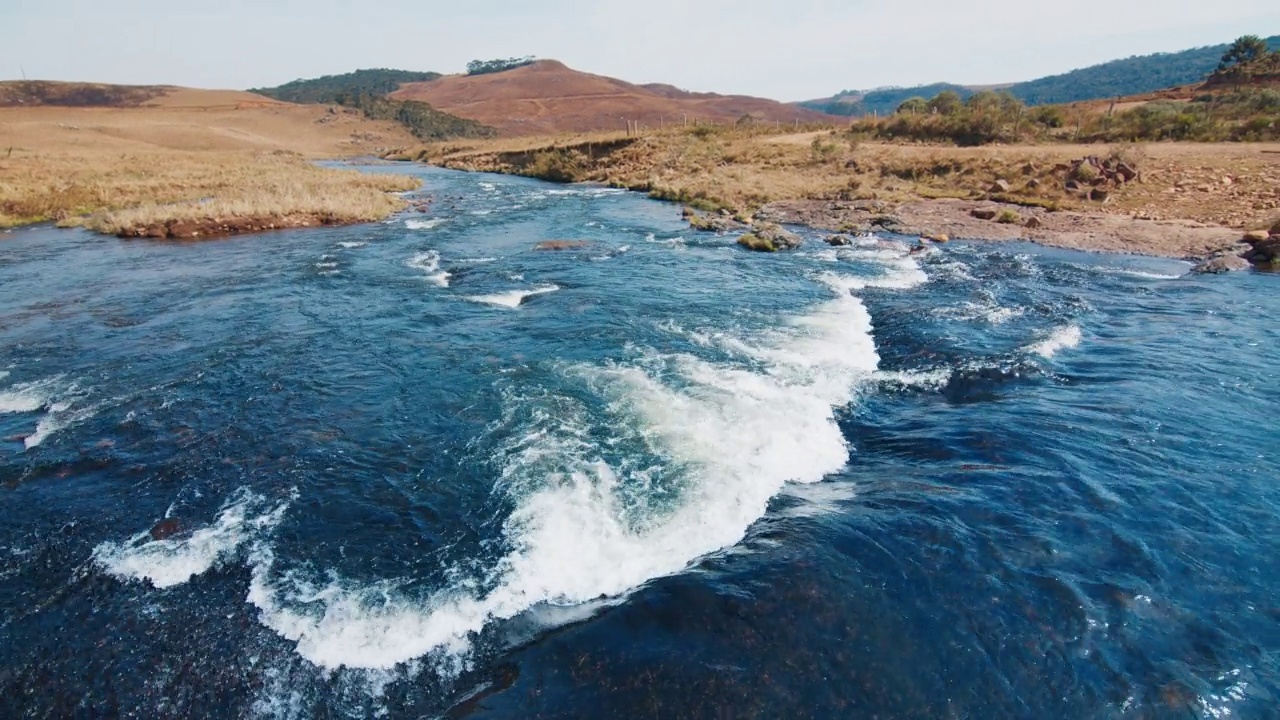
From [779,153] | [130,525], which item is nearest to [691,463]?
[130,525]

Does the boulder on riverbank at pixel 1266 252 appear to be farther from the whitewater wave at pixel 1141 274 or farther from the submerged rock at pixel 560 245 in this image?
the submerged rock at pixel 560 245

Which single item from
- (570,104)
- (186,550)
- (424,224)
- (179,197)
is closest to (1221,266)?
(186,550)

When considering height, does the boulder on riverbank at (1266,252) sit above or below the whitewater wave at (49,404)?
above

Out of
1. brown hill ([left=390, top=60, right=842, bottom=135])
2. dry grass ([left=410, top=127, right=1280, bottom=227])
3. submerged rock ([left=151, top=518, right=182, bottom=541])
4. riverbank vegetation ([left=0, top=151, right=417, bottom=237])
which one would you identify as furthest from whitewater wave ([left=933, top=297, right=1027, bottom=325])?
brown hill ([left=390, top=60, right=842, bottom=135])

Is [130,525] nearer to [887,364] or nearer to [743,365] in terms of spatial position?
[743,365]

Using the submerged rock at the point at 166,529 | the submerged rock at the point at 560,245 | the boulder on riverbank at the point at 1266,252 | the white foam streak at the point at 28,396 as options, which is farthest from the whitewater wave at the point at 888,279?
the white foam streak at the point at 28,396

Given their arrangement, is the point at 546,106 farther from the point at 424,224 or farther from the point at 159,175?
the point at 424,224
